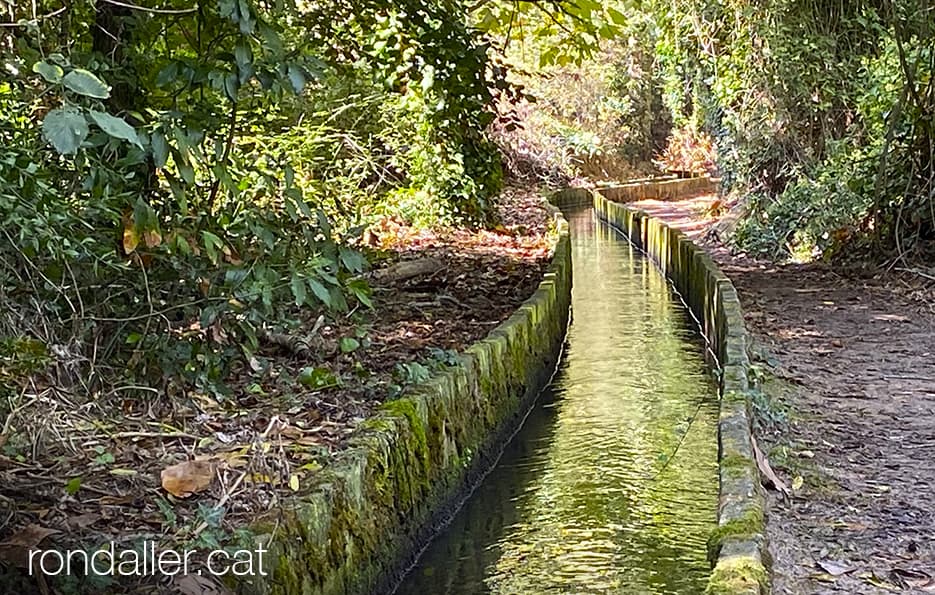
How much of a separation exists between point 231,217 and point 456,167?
33.5 feet

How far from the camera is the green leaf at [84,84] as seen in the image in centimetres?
225

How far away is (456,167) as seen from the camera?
48.7 feet

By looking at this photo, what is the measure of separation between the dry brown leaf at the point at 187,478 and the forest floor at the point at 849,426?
2429mm

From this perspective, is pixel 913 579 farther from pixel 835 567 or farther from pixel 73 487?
pixel 73 487

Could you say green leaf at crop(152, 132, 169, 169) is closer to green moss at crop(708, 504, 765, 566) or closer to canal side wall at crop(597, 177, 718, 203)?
green moss at crop(708, 504, 765, 566)

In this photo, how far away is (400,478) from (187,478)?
151 cm

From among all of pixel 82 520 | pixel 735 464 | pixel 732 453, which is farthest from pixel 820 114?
pixel 82 520

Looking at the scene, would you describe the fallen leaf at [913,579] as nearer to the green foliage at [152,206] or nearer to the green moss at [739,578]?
the green moss at [739,578]

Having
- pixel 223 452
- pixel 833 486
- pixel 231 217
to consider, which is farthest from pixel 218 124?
pixel 833 486

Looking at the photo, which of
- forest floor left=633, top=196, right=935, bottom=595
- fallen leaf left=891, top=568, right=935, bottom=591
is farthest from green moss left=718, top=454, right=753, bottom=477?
fallen leaf left=891, top=568, right=935, bottom=591

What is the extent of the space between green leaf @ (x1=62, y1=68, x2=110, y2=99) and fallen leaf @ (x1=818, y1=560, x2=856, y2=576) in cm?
335

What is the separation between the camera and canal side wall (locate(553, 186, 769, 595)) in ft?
11.5

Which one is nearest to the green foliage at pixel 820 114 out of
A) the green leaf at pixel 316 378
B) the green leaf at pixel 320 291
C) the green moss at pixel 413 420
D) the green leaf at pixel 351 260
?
the green moss at pixel 413 420

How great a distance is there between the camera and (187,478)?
4355mm
